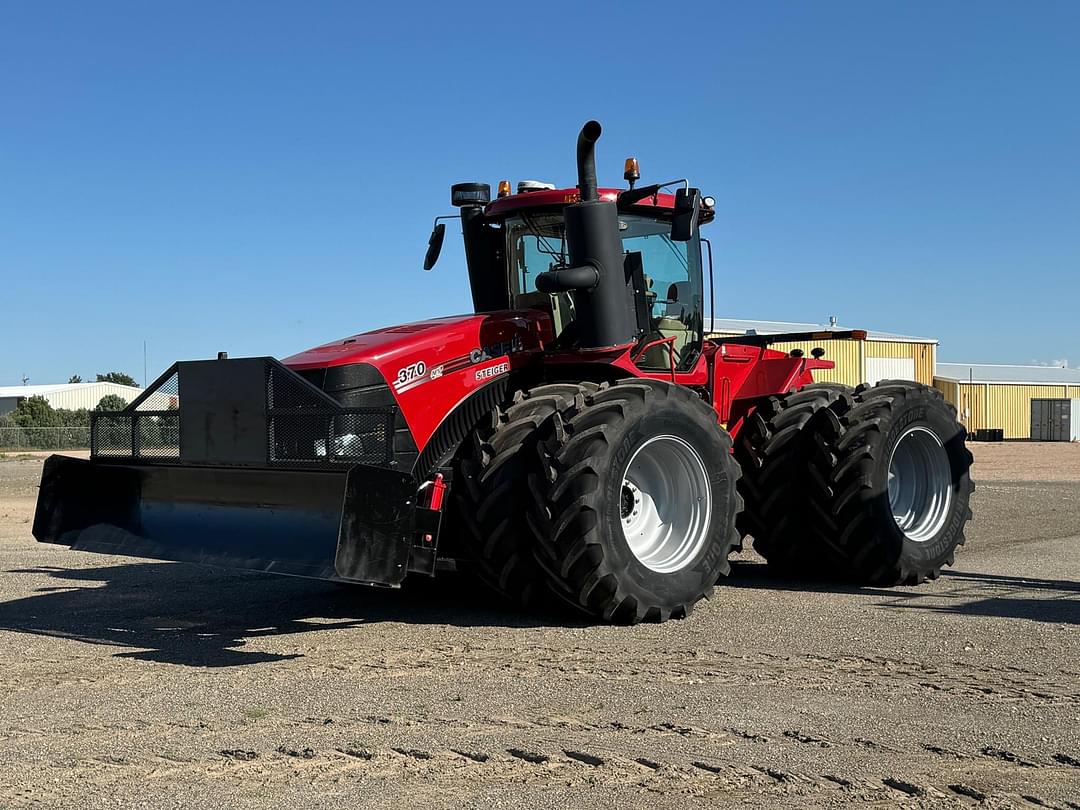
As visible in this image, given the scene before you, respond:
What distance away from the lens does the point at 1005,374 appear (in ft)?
227

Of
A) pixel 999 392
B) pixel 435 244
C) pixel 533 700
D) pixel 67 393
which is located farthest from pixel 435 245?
pixel 67 393

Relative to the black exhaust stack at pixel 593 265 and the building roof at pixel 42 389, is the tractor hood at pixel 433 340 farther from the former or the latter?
the building roof at pixel 42 389

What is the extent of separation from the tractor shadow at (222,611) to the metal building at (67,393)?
76.9m

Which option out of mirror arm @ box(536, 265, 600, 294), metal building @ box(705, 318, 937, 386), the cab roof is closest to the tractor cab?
the cab roof

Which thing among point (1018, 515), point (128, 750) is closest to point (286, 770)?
point (128, 750)

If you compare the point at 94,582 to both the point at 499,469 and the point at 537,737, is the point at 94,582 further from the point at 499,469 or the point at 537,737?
the point at 537,737

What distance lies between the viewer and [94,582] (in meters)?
10.3

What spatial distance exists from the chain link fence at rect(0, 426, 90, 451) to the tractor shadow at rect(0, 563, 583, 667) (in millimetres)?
44609

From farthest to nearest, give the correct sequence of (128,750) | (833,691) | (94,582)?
1. (94,582)
2. (833,691)
3. (128,750)

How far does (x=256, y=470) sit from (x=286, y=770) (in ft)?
9.96

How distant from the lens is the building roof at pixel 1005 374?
6638 centimetres

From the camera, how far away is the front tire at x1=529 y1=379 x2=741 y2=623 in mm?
7094

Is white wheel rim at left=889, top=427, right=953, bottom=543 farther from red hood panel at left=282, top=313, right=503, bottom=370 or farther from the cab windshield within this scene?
red hood panel at left=282, top=313, right=503, bottom=370

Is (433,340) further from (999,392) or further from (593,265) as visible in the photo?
(999,392)
